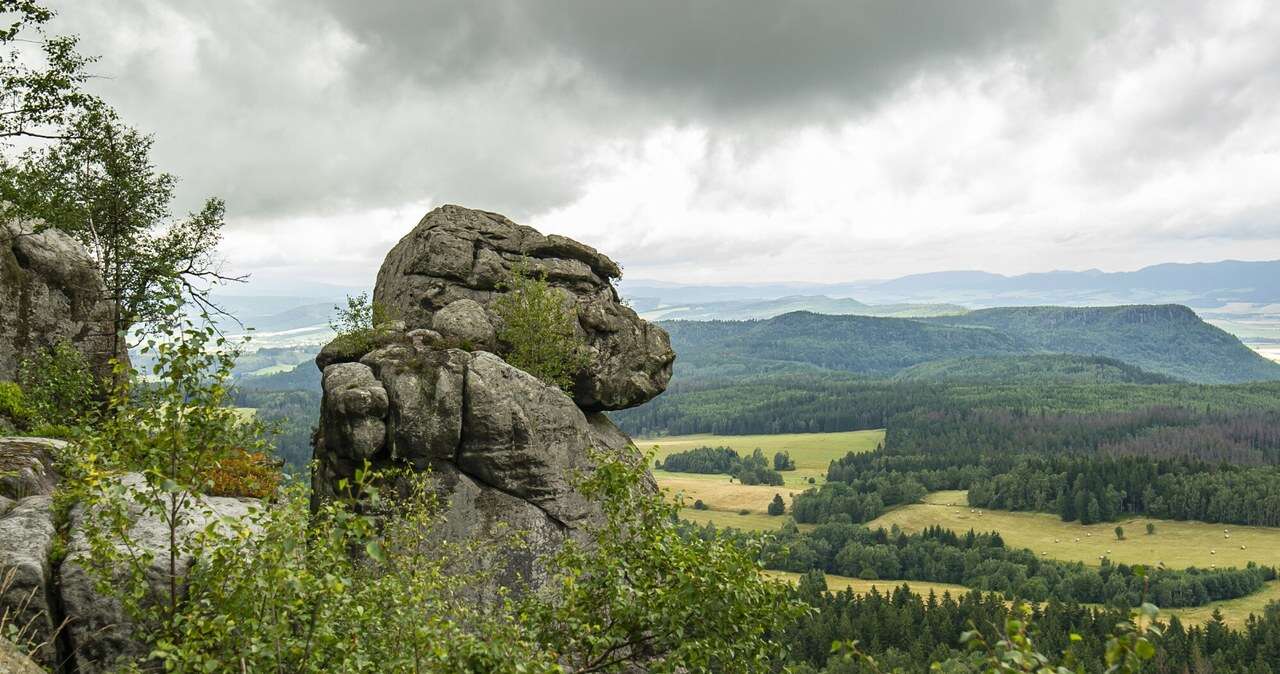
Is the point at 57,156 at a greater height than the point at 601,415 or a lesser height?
greater

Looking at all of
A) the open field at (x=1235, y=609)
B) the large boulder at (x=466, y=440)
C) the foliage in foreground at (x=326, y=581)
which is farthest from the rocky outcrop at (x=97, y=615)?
the open field at (x=1235, y=609)

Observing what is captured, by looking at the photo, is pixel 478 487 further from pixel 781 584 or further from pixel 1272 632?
pixel 1272 632

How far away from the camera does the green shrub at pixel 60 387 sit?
37.2m

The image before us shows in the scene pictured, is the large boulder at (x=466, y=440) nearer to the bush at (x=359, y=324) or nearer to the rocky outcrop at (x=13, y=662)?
the bush at (x=359, y=324)

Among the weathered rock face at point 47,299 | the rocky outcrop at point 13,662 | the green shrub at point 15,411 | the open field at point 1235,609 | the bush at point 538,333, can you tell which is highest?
the weathered rock face at point 47,299

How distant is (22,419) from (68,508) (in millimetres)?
23872

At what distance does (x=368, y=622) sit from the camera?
1438 centimetres

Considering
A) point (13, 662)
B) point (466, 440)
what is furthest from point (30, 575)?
point (466, 440)

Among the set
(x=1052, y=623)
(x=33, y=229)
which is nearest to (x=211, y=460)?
(x=33, y=229)

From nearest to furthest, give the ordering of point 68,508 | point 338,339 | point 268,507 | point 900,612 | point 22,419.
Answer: point 268,507 → point 68,508 → point 22,419 → point 338,339 → point 900,612

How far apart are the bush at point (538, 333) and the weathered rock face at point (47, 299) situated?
74.2ft

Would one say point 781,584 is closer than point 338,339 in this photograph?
Yes

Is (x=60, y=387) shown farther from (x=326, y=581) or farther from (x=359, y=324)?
(x=326, y=581)

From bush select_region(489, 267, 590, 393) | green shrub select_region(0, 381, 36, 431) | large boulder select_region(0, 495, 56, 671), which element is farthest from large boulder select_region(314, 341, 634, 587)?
large boulder select_region(0, 495, 56, 671)
